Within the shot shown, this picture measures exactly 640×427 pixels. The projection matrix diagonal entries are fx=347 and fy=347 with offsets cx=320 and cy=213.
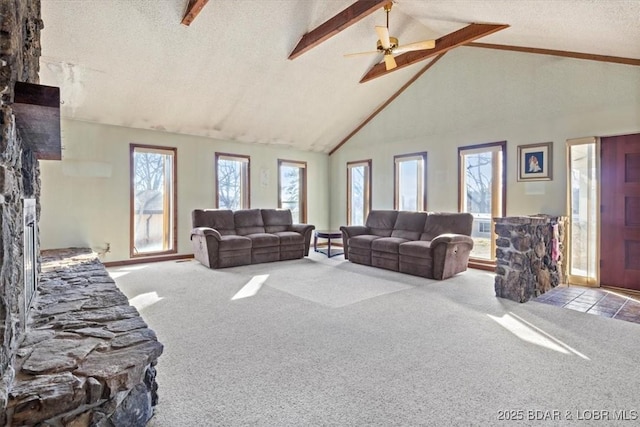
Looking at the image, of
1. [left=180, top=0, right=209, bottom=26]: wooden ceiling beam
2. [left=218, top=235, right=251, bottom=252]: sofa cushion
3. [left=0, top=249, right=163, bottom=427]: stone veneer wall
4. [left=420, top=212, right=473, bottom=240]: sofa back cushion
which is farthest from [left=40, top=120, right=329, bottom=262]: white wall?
[left=420, top=212, right=473, bottom=240]: sofa back cushion

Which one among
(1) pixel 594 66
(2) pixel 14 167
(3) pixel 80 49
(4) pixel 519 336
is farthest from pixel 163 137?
(1) pixel 594 66

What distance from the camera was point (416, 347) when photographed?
270cm

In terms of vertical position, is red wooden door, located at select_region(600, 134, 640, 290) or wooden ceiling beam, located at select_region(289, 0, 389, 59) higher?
wooden ceiling beam, located at select_region(289, 0, 389, 59)

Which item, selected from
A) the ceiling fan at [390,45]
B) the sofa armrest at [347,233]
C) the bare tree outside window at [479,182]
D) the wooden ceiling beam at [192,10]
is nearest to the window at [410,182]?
the bare tree outside window at [479,182]

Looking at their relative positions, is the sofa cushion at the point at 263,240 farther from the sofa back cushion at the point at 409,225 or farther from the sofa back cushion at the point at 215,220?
the sofa back cushion at the point at 409,225

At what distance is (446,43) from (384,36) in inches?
70.0

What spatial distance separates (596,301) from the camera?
3.98m

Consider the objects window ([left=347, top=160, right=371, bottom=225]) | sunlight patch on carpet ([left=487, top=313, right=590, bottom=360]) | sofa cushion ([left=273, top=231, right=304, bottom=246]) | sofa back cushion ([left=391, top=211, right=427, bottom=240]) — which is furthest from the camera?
window ([left=347, top=160, right=371, bottom=225])

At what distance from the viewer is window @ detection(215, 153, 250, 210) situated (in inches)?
291

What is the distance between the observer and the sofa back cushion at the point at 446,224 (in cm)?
555

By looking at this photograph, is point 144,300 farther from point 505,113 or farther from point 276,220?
point 505,113

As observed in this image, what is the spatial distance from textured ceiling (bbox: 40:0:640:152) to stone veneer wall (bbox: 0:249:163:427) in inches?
135

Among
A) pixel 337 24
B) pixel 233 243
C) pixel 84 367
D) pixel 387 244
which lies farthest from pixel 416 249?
pixel 84 367

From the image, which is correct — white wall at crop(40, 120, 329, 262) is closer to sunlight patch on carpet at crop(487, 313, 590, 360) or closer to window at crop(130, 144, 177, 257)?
window at crop(130, 144, 177, 257)
